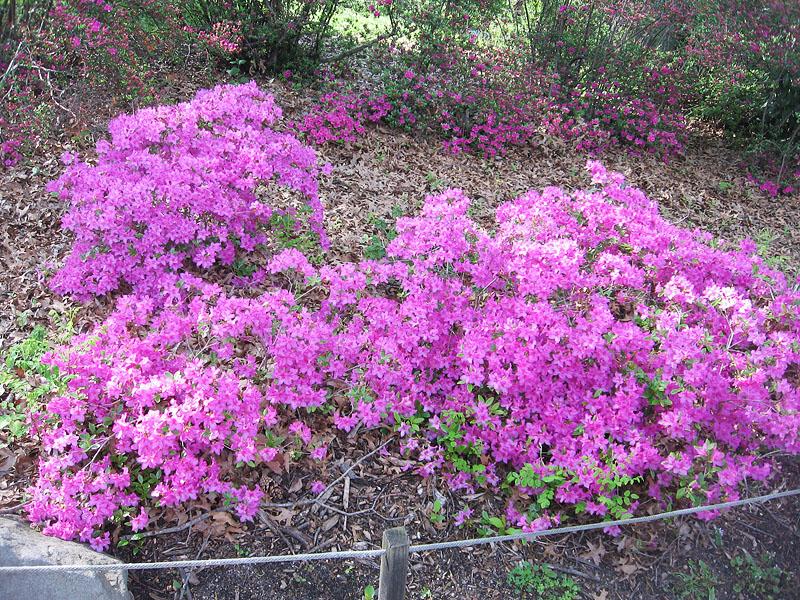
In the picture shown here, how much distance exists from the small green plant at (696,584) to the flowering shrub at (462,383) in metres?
0.36

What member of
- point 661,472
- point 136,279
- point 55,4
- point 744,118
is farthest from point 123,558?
point 744,118

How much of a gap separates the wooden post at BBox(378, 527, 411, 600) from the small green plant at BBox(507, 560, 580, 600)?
39.6 inches

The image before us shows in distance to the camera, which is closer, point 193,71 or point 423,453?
point 423,453

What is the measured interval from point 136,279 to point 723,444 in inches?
137

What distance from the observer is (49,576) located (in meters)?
2.47

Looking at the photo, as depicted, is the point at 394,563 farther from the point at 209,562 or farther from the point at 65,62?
the point at 65,62

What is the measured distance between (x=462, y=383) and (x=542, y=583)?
40.6 inches

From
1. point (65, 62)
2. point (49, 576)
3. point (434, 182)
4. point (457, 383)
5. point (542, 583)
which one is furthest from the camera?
point (434, 182)

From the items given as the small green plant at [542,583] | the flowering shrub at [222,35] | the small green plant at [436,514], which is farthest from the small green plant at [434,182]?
the small green plant at [542,583]

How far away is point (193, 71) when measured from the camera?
24.0ft

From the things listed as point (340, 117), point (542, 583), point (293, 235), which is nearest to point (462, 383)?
point (542, 583)

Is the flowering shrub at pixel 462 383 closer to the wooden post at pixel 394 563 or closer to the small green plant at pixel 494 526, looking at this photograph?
the small green plant at pixel 494 526

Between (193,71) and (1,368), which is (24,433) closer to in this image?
(1,368)

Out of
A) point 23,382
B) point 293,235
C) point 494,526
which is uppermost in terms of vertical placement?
point 293,235
